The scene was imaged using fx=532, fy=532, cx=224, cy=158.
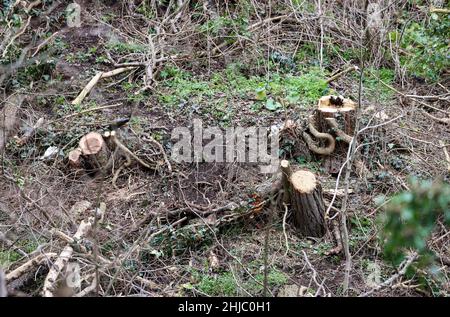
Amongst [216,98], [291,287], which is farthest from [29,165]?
[291,287]

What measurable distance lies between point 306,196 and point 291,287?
2.57 ft

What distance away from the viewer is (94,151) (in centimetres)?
525

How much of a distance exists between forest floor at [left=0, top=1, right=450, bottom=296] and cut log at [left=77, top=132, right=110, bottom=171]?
0.42ft

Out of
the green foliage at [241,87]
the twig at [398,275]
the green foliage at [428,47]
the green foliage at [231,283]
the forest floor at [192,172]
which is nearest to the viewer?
the twig at [398,275]

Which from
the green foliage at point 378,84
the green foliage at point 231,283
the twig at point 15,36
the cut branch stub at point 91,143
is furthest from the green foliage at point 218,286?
the twig at point 15,36

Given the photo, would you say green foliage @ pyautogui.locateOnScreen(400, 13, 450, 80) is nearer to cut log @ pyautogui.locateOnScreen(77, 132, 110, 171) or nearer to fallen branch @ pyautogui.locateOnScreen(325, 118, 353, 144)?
fallen branch @ pyautogui.locateOnScreen(325, 118, 353, 144)

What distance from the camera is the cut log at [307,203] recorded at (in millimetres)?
4352

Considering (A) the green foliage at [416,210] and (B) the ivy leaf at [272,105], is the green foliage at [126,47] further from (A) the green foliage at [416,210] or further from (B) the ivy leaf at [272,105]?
(A) the green foliage at [416,210]

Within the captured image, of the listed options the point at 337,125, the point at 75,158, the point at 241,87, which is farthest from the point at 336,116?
the point at 75,158

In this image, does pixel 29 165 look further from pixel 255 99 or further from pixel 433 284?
pixel 433 284

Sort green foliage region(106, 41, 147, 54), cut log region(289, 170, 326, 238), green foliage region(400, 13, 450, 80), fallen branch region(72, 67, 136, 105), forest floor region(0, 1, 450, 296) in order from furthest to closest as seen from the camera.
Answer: green foliage region(106, 41, 147, 54) → fallen branch region(72, 67, 136, 105) → green foliage region(400, 13, 450, 80) → cut log region(289, 170, 326, 238) → forest floor region(0, 1, 450, 296)

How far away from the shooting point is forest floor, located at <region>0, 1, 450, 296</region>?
13.5 ft

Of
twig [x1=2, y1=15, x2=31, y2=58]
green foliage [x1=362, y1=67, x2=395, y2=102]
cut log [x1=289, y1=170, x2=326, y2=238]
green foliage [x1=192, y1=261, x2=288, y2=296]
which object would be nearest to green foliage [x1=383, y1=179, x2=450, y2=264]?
green foliage [x1=192, y1=261, x2=288, y2=296]

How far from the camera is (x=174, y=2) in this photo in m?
7.75
